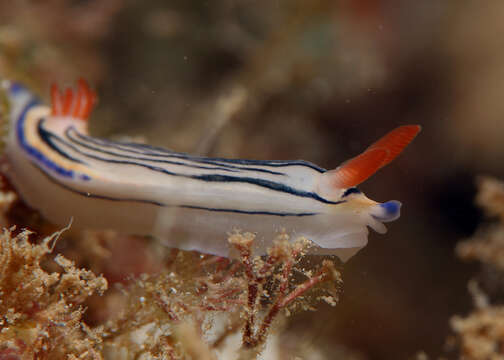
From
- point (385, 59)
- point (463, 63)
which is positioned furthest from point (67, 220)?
point (463, 63)

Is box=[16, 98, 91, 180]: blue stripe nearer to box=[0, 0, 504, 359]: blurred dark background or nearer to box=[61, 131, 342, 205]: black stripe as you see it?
box=[61, 131, 342, 205]: black stripe

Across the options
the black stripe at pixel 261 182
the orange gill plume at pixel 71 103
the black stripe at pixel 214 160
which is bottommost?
the black stripe at pixel 261 182

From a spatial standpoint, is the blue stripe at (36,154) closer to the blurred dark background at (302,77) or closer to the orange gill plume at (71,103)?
the orange gill plume at (71,103)

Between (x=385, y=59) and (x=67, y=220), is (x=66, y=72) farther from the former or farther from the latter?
(x=385, y=59)

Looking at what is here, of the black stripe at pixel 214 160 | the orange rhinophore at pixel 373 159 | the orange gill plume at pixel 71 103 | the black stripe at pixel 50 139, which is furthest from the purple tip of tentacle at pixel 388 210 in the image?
the orange gill plume at pixel 71 103

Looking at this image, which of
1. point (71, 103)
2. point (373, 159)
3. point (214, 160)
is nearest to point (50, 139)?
point (71, 103)

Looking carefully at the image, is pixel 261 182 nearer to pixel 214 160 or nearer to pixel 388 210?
pixel 214 160

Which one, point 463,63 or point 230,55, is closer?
point 463,63
